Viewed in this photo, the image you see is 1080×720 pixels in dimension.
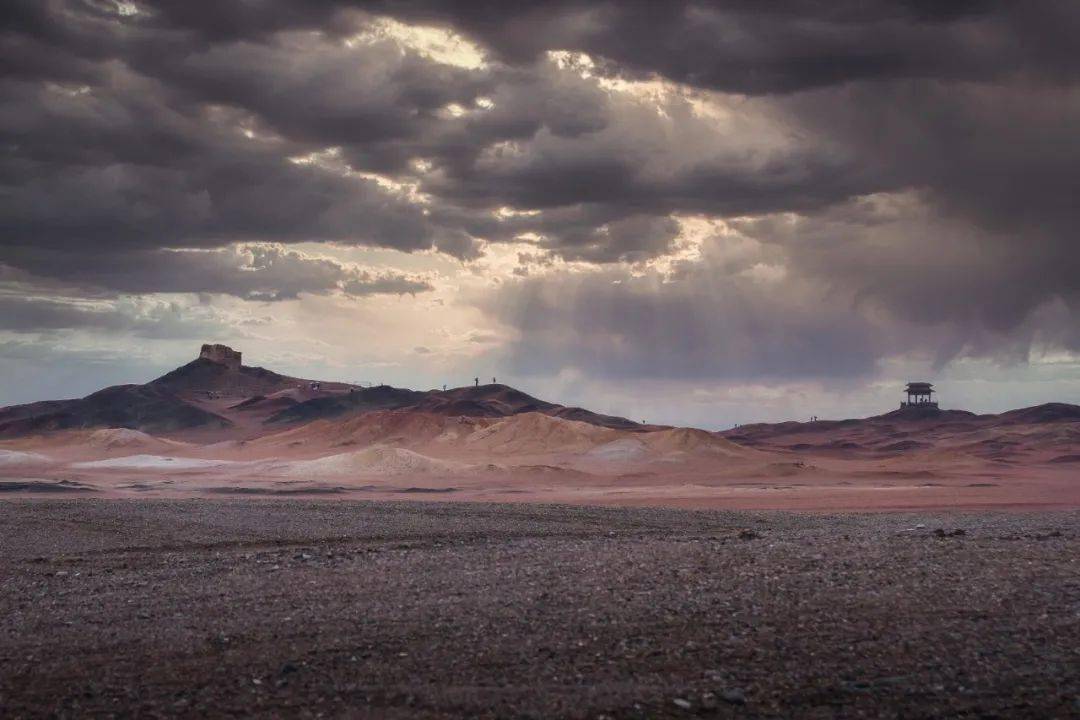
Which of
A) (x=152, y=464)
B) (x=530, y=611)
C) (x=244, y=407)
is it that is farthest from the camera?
(x=244, y=407)

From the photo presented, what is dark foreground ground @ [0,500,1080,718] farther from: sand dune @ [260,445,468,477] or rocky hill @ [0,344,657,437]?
rocky hill @ [0,344,657,437]

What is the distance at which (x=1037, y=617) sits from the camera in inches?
553

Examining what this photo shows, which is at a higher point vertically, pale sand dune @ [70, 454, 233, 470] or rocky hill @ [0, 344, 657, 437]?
rocky hill @ [0, 344, 657, 437]

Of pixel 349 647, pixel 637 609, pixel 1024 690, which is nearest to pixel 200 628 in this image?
pixel 349 647

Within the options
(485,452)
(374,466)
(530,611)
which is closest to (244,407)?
(485,452)

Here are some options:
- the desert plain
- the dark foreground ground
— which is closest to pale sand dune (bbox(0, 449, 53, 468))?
the desert plain

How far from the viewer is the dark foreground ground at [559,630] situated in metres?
10.8

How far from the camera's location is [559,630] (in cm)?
1372

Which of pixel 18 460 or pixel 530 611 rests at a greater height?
pixel 18 460

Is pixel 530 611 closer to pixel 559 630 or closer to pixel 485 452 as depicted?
pixel 559 630

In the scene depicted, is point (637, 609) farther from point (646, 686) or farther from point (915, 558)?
point (915, 558)

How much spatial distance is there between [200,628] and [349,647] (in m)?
2.80

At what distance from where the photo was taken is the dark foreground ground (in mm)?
10844

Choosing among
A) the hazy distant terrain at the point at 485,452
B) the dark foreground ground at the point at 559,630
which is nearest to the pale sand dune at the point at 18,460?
the hazy distant terrain at the point at 485,452
